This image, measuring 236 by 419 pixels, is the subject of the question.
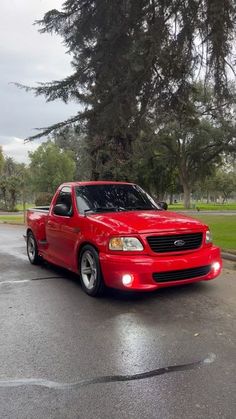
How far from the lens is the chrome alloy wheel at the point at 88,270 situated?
592 centimetres

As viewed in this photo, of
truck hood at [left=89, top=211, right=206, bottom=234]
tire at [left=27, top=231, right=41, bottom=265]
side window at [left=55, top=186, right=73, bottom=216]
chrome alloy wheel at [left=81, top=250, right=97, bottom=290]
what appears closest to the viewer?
truck hood at [left=89, top=211, right=206, bottom=234]

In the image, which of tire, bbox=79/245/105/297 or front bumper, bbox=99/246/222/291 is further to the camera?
tire, bbox=79/245/105/297

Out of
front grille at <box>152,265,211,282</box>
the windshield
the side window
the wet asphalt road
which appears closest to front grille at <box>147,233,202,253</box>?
front grille at <box>152,265,211,282</box>

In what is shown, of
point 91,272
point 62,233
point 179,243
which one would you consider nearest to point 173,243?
point 179,243

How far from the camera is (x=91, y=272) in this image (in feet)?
19.8

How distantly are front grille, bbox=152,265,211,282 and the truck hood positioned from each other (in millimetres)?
569

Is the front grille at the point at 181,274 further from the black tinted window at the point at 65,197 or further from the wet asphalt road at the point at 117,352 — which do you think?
the black tinted window at the point at 65,197

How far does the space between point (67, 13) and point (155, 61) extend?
323cm

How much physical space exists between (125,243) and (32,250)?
159 inches

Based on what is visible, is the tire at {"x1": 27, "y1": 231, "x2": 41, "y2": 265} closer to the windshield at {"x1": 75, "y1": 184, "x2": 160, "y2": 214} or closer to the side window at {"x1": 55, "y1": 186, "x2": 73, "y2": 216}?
the side window at {"x1": 55, "y1": 186, "x2": 73, "y2": 216}

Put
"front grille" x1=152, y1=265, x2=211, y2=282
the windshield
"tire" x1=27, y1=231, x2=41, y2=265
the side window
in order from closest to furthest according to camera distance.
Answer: "front grille" x1=152, y1=265, x2=211, y2=282 → the windshield → the side window → "tire" x1=27, y1=231, x2=41, y2=265

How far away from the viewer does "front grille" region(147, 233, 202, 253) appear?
5531 millimetres

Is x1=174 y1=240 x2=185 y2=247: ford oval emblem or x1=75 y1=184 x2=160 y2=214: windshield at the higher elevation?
x1=75 y1=184 x2=160 y2=214: windshield

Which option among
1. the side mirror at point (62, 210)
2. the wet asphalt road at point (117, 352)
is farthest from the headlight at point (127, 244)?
the side mirror at point (62, 210)
